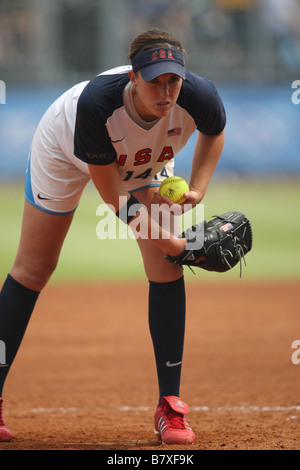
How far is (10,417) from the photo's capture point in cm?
367

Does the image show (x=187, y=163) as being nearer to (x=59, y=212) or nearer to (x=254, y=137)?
(x=254, y=137)

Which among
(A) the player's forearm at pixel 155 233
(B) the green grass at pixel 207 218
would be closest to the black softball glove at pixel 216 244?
(A) the player's forearm at pixel 155 233

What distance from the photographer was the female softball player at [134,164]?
2709 millimetres

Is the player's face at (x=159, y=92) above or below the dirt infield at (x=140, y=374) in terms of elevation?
above

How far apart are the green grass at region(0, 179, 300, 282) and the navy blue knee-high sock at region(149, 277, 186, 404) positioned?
5.07 meters

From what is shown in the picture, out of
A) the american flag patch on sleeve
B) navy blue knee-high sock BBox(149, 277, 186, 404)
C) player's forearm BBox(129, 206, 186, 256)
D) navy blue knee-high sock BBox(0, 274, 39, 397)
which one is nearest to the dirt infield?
navy blue knee-high sock BBox(149, 277, 186, 404)

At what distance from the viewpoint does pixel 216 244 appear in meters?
2.96

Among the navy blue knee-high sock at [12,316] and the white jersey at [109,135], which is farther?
the navy blue knee-high sock at [12,316]

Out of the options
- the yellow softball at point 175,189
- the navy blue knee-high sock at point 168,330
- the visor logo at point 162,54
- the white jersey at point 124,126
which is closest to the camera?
the visor logo at point 162,54

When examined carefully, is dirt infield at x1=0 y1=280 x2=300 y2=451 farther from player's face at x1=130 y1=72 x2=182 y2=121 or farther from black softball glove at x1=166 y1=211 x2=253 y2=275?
player's face at x1=130 y1=72 x2=182 y2=121

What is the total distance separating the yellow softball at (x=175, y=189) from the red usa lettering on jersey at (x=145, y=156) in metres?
0.13

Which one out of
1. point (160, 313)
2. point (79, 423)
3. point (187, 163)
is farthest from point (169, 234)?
point (187, 163)

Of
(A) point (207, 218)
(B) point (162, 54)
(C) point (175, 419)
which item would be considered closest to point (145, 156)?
(B) point (162, 54)

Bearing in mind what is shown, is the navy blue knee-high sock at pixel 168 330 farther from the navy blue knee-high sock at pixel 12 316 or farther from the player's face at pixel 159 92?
the player's face at pixel 159 92
